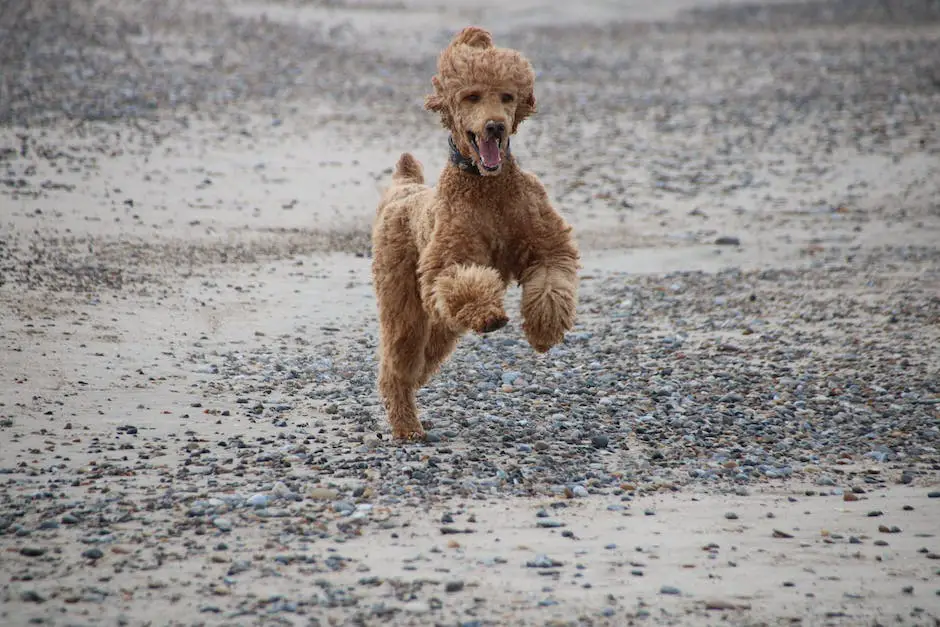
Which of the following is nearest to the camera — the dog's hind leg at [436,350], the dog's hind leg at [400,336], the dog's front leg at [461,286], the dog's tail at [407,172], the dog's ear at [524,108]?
the dog's front leg at [461,286]

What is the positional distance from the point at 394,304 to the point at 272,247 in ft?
15.8

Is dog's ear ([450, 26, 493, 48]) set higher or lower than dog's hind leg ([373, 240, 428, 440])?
higher

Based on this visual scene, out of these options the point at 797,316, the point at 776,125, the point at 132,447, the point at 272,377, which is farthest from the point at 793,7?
the point at 132,447

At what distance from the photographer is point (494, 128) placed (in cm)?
555

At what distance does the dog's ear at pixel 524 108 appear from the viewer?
5.83 metres

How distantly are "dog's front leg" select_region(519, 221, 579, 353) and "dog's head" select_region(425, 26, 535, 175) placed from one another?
0.52m

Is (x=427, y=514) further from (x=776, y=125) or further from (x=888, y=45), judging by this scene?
(x=888, y=45)

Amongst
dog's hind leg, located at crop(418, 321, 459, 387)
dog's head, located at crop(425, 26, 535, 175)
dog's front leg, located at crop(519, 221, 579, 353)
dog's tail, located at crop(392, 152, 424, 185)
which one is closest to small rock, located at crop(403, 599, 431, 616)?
dog's front leg, located at crop(519, 221, 579, 353)

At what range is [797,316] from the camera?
954 cm

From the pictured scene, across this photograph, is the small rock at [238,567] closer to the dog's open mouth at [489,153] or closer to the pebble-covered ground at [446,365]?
the pebble-covered ground at [446,365]

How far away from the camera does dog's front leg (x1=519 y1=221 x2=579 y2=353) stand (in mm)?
5562

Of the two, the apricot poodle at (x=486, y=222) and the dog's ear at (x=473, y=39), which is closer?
the apricot poodle at (x=486, y=222)

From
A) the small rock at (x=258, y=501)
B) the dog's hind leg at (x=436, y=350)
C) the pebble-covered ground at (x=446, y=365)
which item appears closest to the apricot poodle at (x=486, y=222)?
the dog's hind leg at (x=436, y=350)

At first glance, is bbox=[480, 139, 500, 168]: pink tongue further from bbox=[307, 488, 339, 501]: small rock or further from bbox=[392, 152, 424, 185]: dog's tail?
bbox=[307, 488, 339, 501]: small rock
